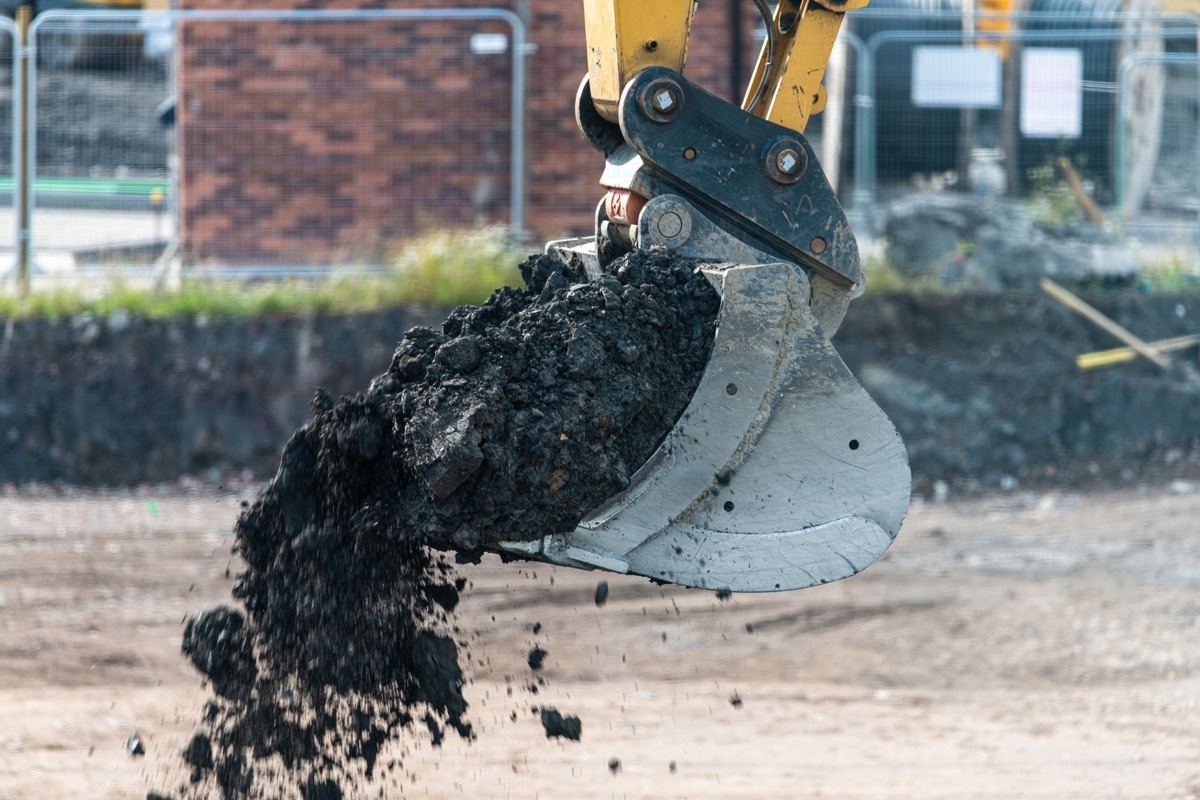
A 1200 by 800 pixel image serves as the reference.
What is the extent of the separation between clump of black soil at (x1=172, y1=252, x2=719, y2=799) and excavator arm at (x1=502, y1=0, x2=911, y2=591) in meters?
0.10

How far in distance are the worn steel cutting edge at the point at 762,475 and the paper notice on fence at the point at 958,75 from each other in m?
9.14

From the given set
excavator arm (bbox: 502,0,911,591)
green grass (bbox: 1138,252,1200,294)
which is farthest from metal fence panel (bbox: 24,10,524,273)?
excavator arm (bbox: 502,0,911,591)

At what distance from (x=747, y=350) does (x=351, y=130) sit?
817 cm

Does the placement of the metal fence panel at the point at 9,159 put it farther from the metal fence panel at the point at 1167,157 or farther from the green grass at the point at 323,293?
the metal fence panel at the point at 1167,157

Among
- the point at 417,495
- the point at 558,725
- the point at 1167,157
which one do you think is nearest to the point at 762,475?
the point at 417,495

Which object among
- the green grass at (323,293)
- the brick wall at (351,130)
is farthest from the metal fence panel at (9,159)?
the brick wall at (351,130)

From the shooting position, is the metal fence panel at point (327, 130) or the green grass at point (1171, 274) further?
the green grass at point (1171, 274)

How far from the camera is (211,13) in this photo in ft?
36.1

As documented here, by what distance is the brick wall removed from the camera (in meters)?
11.2

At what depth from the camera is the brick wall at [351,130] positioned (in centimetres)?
1117

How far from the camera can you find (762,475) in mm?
3732

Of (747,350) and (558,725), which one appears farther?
(558,725)

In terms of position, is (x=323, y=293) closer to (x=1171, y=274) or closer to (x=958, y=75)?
(x=958, y=75)

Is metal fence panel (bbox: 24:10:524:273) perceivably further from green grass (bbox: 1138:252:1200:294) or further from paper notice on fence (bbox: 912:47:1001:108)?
green grass (bbox: 1138:252:1200:294)
